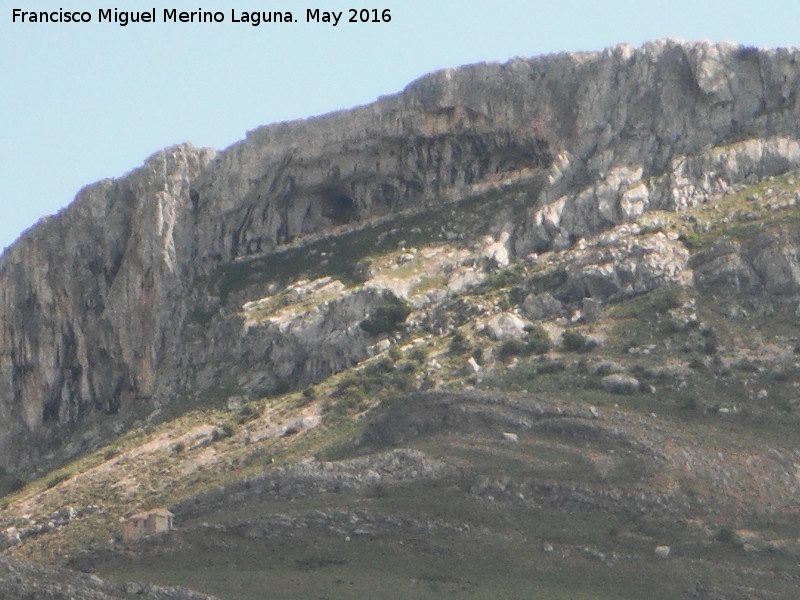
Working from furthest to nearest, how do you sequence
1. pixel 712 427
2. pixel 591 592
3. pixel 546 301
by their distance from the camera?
pixel 546 301, pixel 712 427, pixel 591 592

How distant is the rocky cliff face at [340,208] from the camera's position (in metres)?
92.3

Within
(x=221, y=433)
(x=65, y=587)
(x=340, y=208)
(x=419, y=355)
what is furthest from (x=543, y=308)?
(x=65, y=587)

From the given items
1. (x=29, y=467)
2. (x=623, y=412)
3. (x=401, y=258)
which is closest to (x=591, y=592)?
(x=623, y=412)

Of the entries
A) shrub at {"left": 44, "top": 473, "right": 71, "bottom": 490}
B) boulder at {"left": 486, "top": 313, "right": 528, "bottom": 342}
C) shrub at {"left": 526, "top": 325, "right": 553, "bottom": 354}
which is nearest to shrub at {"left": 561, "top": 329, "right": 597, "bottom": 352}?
shrub at {"left": 526, "top": 325, "right": 553, "bottom": 354}

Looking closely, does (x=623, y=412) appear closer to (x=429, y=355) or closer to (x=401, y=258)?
(x=429, y=355)

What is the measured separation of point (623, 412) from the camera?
77.6 meters

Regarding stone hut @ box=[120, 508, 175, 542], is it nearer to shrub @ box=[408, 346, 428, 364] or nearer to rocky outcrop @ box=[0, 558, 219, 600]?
rocky outcrop @ box=[0, 558, 219, 600]

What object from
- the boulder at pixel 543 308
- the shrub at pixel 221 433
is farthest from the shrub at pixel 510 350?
the shrub at pixel 221 433

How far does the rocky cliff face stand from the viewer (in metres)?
92.3

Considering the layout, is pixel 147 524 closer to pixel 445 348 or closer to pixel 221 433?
pixel 221 433

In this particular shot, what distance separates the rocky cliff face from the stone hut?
646 inches

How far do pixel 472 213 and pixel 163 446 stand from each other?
16.8 meters

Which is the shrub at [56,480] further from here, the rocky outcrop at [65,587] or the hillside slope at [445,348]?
the rocky outcrop at [65,587]

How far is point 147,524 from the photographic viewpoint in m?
74.9
